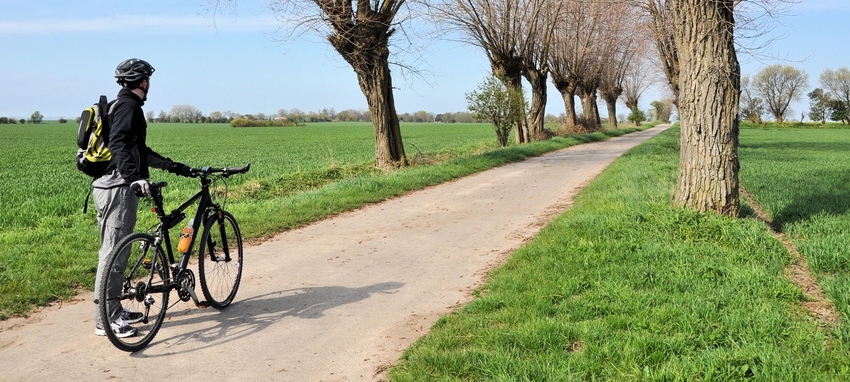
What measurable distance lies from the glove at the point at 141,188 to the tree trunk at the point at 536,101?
2765 cm

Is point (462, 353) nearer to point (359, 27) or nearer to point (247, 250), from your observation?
point (247, 250)

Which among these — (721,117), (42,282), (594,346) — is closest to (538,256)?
(594,346)

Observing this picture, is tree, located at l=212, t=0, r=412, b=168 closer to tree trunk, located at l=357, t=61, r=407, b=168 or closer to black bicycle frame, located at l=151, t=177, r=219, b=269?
tree trunk, located at l=357, t=61, r=407, b=168

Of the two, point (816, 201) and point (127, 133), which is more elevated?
point (127, 133)

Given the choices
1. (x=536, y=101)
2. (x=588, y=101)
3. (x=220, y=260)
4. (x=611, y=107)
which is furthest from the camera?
(x=611, y=107)

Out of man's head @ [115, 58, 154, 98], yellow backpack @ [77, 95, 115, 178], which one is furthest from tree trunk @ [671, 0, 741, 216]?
yellow backpack @ [77, 95, 115, 178]

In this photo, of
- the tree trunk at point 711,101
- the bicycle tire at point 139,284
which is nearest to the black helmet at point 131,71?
the bicycle tire at point 139,284

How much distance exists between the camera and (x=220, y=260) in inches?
216

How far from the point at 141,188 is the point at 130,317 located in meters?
1.00

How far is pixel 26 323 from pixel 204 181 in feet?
5.95

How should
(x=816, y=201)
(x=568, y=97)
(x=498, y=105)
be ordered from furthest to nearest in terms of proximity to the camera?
(x=568, y=97) → (x=498, y=105) → (x=816, y=201)

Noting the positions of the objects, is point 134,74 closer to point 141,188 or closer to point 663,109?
point 141,188

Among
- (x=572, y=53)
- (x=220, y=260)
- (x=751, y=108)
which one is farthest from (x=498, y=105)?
(x=751, y=108)

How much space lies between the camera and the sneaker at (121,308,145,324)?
447 centimetres
